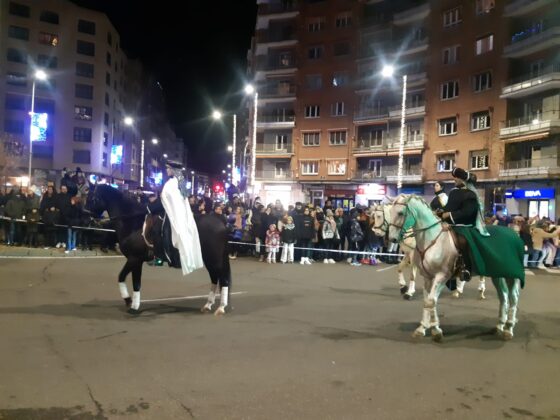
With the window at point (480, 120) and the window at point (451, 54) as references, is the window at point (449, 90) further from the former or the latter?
the window at point (480, 120)

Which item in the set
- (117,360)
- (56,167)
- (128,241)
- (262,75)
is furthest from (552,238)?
(56,167)

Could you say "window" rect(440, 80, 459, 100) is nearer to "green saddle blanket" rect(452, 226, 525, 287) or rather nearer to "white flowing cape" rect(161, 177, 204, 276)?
"green saddle blanket" rect(452, 226, 525, 287)

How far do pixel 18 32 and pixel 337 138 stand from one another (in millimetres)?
45442

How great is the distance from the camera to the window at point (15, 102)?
206 ft

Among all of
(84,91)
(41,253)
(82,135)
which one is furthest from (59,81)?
(41,253)

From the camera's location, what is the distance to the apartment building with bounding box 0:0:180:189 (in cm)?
6272

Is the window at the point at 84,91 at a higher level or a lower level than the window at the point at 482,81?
higher

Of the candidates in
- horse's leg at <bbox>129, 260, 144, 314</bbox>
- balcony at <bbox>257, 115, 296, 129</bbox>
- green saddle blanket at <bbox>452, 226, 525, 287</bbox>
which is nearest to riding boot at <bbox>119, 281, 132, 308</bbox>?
horse's leg at <bbox>129, 260, 144, 314</bbox>

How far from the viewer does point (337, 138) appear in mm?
53375

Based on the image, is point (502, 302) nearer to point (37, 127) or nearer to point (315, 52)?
point (37, 127)

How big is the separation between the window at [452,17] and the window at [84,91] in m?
48.7

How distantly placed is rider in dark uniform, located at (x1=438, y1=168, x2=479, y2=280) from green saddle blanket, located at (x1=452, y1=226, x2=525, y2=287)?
120 millimetres

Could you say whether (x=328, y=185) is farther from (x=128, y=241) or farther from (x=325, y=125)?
(x=128, y=241)

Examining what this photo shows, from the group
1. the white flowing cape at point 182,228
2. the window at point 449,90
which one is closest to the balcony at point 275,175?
the window at point 449,90
